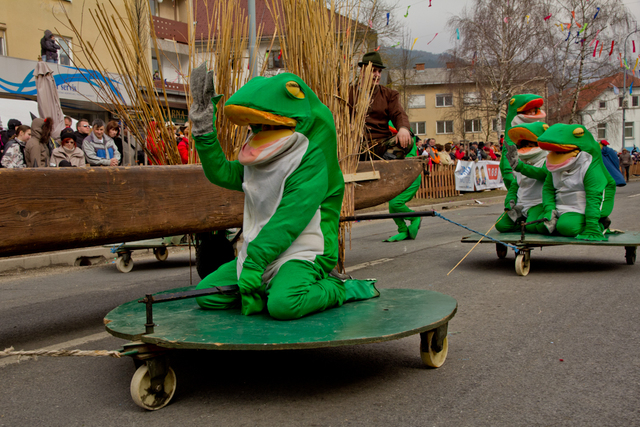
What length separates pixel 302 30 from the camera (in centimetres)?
463

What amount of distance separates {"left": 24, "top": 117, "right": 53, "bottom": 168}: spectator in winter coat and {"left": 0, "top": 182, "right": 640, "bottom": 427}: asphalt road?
10.2ft

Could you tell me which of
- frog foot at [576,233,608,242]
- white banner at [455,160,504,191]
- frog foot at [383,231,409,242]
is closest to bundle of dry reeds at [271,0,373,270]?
frog foot at [576,233,608,242]

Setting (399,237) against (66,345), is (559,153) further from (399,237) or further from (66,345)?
(66,345)

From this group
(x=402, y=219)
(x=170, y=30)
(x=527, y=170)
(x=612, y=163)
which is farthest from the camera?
(x=170, y=30)

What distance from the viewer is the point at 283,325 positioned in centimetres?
288

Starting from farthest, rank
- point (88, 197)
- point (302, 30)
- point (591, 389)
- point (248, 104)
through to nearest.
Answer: point (302, 30)
point (88, 197)
point (248, 104)
point (591, 389)

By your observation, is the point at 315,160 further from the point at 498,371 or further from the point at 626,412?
the point at 626,412

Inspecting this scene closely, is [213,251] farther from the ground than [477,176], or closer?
closer

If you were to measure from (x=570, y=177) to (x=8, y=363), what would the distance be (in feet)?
17.7

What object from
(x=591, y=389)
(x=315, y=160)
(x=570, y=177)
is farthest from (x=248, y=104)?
(x=570, y=177)

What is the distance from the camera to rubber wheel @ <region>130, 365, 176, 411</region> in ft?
8.51

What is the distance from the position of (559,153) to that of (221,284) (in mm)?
4420

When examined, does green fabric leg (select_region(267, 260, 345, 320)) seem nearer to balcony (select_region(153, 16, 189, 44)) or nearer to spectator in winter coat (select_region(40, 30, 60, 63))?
balcony (select_region(153, 16, 189, 44))

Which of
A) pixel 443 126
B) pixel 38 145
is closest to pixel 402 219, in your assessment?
pixel 38 145
